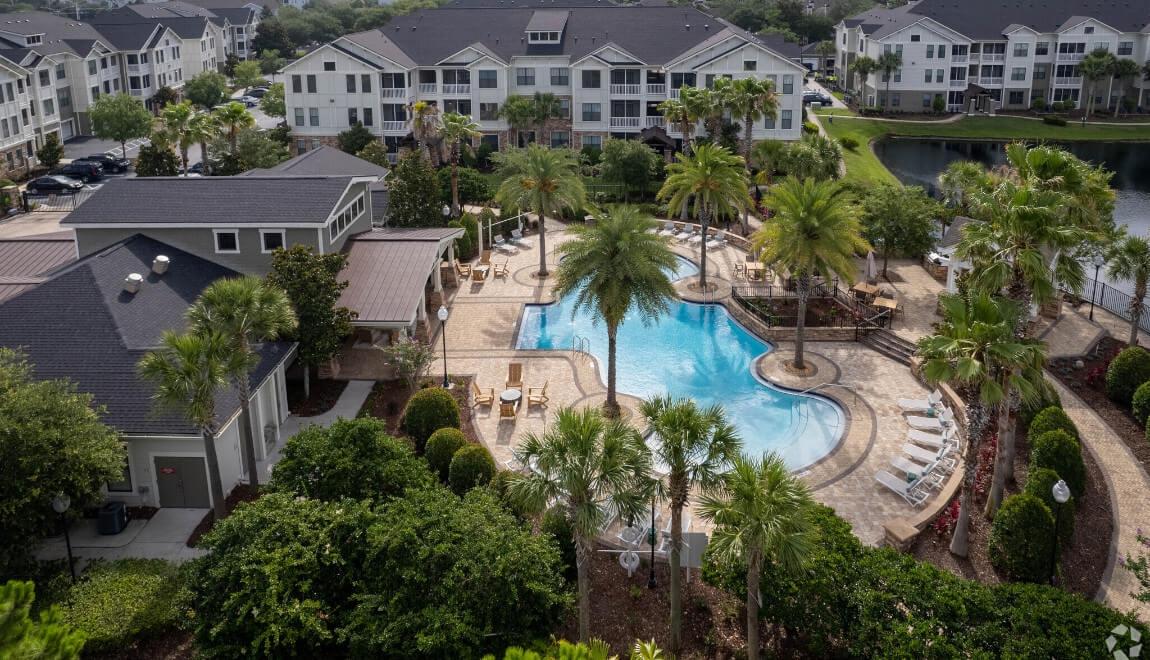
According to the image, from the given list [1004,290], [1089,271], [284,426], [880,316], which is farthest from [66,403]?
[1089,271]

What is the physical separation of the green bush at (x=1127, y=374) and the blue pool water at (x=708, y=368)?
9.22 meters

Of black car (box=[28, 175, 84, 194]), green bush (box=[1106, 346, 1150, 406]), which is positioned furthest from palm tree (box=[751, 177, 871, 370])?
black car (box=[28, 175, 84, 194])

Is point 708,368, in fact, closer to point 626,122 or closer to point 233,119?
point 233,119

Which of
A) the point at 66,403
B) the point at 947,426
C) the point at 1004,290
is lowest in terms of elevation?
the point at 947,426

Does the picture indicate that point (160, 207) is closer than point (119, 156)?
Yes

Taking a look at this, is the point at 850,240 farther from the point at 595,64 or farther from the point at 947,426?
the point at 595,64

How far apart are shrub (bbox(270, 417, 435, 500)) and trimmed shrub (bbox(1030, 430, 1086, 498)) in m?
16.1

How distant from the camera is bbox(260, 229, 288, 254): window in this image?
34.2 m

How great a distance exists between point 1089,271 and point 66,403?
45.1 metres

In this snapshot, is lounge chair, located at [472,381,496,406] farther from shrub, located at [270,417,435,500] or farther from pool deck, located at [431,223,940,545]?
shrub, located at [270,417,435,500]

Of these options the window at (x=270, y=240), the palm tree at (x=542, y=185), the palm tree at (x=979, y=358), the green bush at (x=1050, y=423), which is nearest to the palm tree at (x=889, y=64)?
the palm tree at (x=542, y=185)

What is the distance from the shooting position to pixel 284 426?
98.5 feet

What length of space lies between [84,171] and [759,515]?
65918 millimetres

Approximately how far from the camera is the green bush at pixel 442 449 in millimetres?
26484
